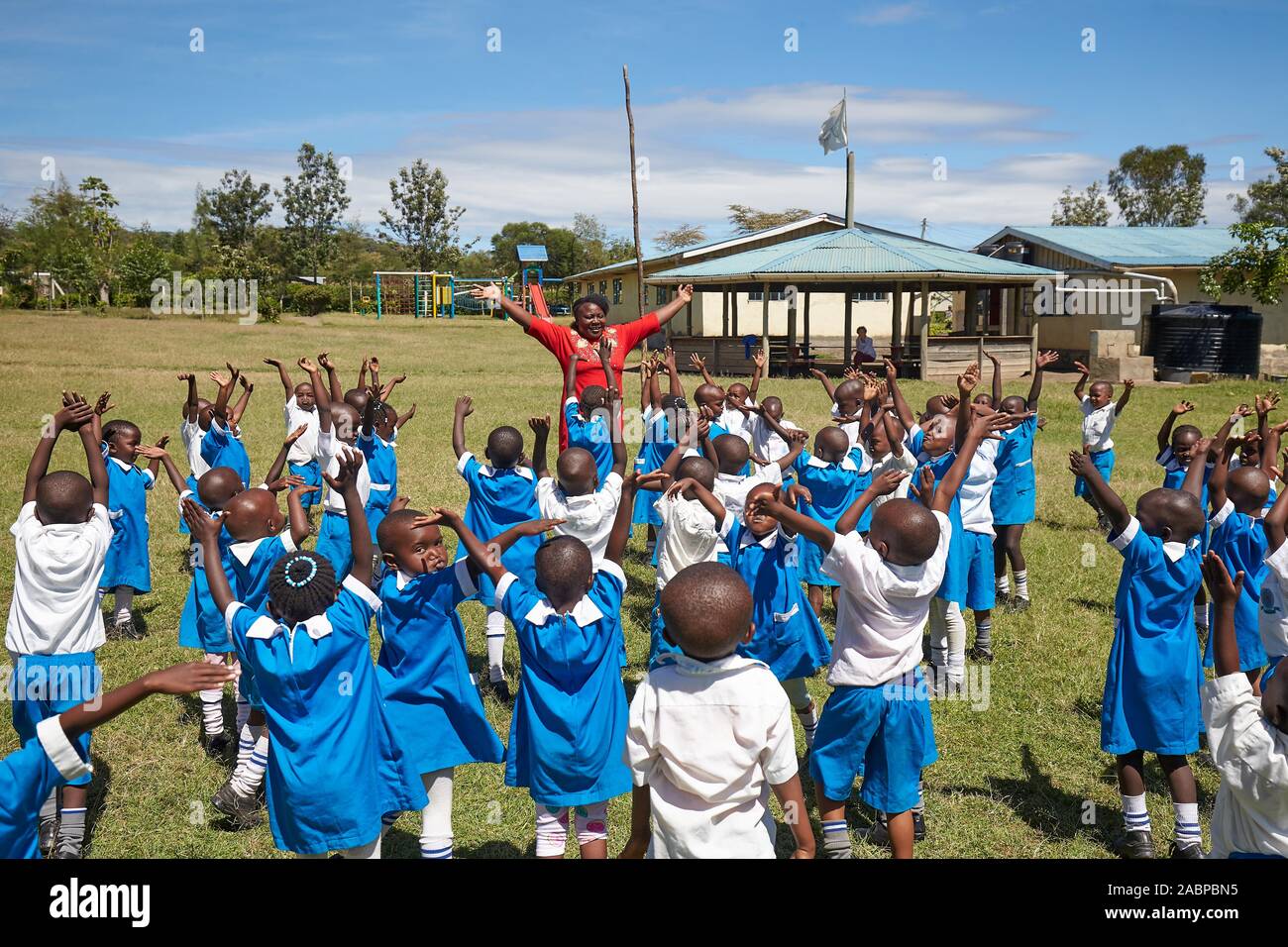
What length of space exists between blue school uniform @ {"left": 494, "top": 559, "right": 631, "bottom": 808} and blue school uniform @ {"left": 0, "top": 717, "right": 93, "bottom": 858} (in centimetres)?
138

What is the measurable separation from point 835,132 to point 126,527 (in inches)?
910

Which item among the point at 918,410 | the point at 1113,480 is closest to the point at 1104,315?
the point at 918,410

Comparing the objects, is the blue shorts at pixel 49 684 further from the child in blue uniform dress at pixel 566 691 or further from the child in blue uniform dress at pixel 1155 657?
the child in blue uniform dress at pixel 1155 657

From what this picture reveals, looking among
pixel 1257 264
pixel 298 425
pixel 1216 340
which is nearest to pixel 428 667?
pixel 298 425

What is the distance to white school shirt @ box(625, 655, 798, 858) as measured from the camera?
2.74 m

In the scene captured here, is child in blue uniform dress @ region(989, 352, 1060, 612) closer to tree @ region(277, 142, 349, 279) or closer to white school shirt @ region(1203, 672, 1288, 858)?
white school shirt @ region(1203, 672, 1288, 858)

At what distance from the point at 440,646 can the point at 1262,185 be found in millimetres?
36483

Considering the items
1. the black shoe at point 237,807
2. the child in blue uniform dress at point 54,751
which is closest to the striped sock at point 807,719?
the black shoe at point 237,807

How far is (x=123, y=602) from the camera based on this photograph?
673 cm

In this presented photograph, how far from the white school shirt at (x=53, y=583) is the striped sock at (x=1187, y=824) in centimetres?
453

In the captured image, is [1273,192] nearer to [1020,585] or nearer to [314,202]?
[1020,585]

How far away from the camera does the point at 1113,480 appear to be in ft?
39.3

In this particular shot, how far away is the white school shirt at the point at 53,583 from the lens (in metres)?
4.12

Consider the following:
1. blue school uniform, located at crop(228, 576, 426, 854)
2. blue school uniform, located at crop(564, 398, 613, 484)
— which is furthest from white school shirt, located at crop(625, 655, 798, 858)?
A: blue school uniform, located at crop(564, 398, 613, 484)
